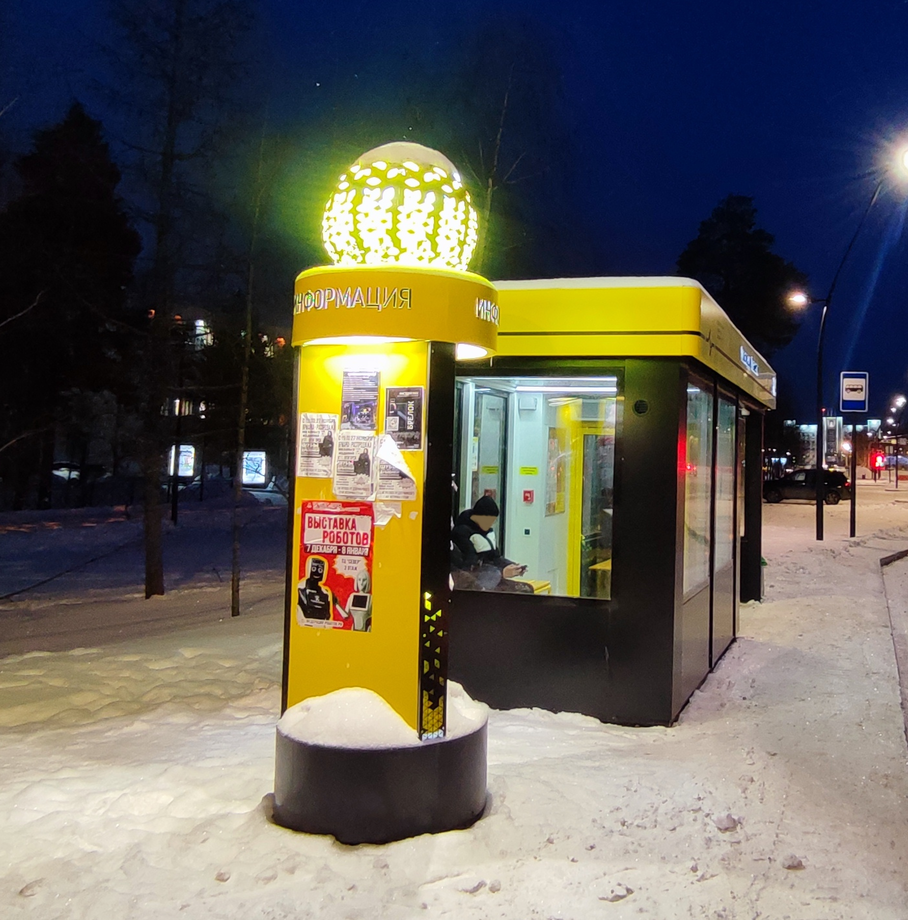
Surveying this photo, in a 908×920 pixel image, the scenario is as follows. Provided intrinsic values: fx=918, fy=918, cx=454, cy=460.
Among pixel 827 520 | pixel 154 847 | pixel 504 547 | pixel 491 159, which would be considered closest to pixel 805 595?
pixel 504 547

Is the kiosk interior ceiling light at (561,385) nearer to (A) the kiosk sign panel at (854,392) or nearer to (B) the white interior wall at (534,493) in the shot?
(B) the white interior wall at (534,493)

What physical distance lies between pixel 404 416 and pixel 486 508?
2527mm

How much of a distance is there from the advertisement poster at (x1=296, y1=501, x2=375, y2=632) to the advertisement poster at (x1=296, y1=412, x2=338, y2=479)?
0.15 m

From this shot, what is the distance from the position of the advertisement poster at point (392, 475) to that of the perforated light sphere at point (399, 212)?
2.80 ft

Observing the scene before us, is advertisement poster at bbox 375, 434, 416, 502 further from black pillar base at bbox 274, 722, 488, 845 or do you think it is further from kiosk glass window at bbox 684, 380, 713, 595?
kiosk glass window at bbox 684, 380, 713, 595

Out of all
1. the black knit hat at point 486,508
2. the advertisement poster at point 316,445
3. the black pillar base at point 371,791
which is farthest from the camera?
the black knit hat at point 486,508

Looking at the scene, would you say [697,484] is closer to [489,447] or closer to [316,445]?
[489,447]

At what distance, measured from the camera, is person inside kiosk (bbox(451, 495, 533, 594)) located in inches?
255

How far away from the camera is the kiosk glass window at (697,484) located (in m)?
6.56

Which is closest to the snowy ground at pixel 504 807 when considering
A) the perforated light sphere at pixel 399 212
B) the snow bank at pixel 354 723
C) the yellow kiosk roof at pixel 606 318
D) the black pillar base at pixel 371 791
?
the black pillar base at pixel 371 791

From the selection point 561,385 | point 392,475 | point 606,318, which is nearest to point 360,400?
point 392,475

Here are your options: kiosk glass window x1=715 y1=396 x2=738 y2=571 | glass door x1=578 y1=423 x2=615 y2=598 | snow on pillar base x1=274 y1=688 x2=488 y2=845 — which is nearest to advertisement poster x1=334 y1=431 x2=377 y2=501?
snow on pillar base x1=274 y1=688 x2=488 y2=845

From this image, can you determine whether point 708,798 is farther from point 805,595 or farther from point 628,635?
point 805,595

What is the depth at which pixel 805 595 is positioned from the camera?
1230cm
